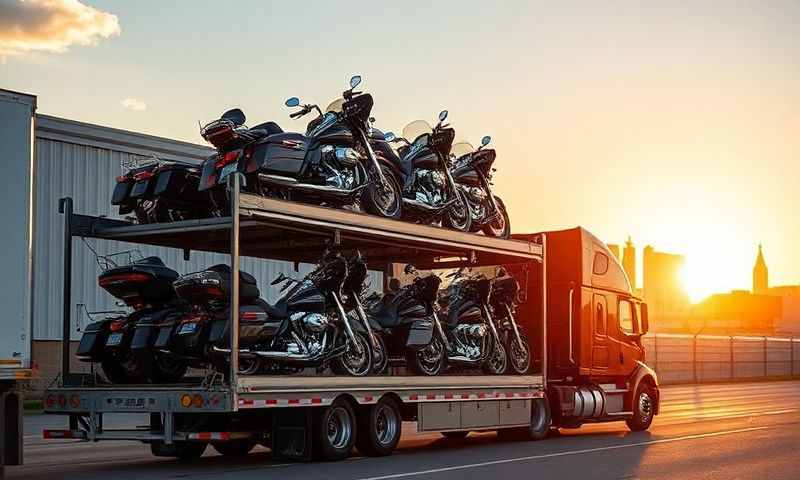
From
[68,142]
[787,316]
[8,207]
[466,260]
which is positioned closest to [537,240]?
[466,260]

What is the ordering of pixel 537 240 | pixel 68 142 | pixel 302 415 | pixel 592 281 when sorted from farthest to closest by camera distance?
1. pixel 68 142
2. pixel 592 281
3. pixel 537 240
4. pixel 302 415

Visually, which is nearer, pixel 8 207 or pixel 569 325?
pixel 8 207

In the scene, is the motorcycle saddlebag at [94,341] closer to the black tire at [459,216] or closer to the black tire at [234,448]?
the black tire at [234,448]

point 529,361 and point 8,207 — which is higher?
point 8,207

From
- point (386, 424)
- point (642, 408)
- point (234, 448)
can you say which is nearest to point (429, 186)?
point (386, 424)

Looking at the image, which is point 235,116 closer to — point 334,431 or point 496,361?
point 334,431

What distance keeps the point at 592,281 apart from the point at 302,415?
7995 millimetres

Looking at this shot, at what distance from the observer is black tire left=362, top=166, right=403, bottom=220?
16297 mm

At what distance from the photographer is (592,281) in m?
21.2

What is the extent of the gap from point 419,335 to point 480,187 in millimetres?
3265

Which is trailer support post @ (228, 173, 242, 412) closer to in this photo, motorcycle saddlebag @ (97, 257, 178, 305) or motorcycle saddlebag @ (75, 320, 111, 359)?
motorcycle saddlebag @ (97, 257, 178, 305)

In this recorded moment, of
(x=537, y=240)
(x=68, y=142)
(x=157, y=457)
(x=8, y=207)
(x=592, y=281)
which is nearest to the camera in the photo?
(x=8, y=207)

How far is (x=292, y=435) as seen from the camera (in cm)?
1488

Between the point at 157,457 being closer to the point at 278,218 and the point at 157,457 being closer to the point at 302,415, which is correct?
the point at 302,415
